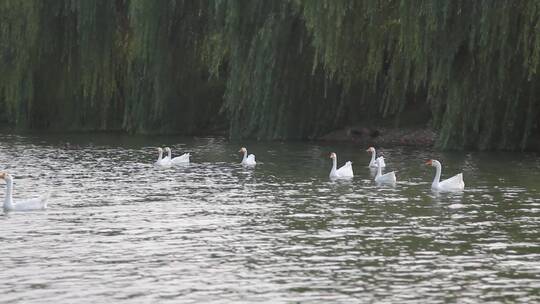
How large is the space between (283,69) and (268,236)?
22271mm

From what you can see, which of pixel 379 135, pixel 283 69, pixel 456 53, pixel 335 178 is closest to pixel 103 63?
pixel 283 69

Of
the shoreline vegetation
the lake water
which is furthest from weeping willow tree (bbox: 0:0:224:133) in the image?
the lake water

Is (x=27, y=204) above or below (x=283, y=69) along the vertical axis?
below

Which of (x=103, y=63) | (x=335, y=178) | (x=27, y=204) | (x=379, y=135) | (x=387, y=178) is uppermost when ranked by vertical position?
(x=103, y=63)

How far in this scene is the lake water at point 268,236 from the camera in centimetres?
1408

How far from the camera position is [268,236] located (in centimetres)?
1814

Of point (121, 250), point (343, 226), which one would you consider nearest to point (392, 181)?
point (343, 226)

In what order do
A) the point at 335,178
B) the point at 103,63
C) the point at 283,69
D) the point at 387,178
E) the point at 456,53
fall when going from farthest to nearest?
the point at 103,63 < the point at 283,69 < the point at 456,53 < the point at 335,178 < the point at 387,178

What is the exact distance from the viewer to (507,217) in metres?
20.5

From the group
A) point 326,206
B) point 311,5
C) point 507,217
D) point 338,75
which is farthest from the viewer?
point 338,75

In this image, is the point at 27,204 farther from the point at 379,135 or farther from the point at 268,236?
the point at 379,135

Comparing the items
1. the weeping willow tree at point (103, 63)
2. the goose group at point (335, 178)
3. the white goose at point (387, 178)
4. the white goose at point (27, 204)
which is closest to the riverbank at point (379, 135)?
the weeping willow tree at point (103, 63)

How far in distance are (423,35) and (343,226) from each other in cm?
1504

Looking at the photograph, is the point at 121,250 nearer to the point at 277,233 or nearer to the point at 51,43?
the point at 277,233
